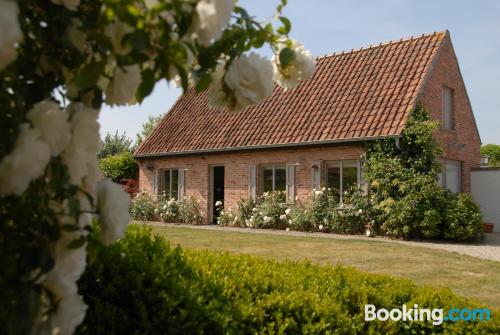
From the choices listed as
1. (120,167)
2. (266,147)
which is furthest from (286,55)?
(120,167)

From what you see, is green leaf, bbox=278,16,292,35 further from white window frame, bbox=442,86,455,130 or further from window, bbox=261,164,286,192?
white window frame, bbox=442,86,455,130

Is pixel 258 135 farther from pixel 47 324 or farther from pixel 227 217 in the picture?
pixel 47 324

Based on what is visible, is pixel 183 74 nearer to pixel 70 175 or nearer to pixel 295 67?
pixel 70 175

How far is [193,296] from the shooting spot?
9.27 feet

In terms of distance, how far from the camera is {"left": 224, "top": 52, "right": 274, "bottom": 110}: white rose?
149cm

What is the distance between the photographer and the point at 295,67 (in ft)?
5.57

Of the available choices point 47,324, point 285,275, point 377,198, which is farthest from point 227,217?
point 47,324

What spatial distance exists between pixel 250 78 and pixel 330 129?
13556mm

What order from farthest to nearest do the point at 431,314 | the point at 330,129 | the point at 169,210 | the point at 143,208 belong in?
the point at 143,208 < the point at 169,210 < the point at 330,129 < the point at 431,314

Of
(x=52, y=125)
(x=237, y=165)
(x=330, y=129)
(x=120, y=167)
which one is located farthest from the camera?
(x=120, y=167)

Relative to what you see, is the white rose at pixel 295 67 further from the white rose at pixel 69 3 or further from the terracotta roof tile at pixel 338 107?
the terracotta roof tile at pixel 338 107

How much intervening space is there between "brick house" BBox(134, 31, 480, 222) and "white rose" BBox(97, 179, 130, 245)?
41.7 ft

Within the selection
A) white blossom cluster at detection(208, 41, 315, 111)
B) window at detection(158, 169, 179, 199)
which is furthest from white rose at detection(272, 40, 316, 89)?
window at detection(158, 169, 179, 199)

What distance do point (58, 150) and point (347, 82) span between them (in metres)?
15.9
